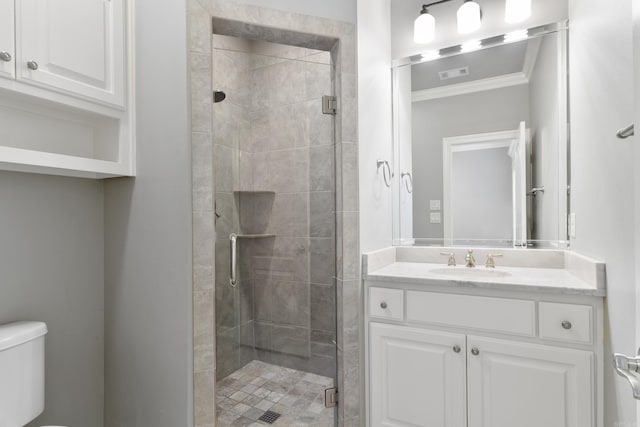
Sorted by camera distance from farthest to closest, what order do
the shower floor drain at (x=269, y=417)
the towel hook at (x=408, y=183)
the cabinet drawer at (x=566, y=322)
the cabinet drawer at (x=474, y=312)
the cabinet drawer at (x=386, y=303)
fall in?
the towel hook at (x=408, y=183) < the shower floor drain at (x=269, y=417) < the cabinet drawer at (x=386, y=303) < the cabinet drawer at (x=474, y=312) < the cabinet drawer at (x=566, y=322)

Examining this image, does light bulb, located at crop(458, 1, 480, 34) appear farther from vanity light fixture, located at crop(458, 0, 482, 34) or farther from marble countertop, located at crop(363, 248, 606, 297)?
marble countertop, located at crop(363, 248, 606, 297)

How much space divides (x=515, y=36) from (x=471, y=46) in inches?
9.0

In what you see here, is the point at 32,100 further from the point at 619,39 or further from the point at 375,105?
the point at 619,39

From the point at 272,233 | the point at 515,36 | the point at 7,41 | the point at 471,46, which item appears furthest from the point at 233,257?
the point at 515,36

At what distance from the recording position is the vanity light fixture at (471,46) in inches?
75.9

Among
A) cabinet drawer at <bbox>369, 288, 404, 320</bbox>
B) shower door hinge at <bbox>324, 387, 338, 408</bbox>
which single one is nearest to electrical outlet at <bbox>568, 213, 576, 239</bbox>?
cabinet drawer at <bbox>369, 288, 404, 320</bbox>

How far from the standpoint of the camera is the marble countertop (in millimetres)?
1271

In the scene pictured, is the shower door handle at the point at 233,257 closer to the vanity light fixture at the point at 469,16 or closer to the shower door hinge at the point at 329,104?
the shower door hinge at the point at 329,104

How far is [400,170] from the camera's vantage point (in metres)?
2.17

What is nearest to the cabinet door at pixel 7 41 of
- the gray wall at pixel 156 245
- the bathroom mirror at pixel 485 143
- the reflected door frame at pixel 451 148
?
the gray wall at pixel 156 245

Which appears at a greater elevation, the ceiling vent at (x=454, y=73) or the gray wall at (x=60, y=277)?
the ceiling vent at (x=454, y=73)

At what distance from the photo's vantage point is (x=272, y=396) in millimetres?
1991

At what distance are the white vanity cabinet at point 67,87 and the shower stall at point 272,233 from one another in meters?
0.50

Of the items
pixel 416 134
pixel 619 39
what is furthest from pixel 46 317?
pixel 619 39
